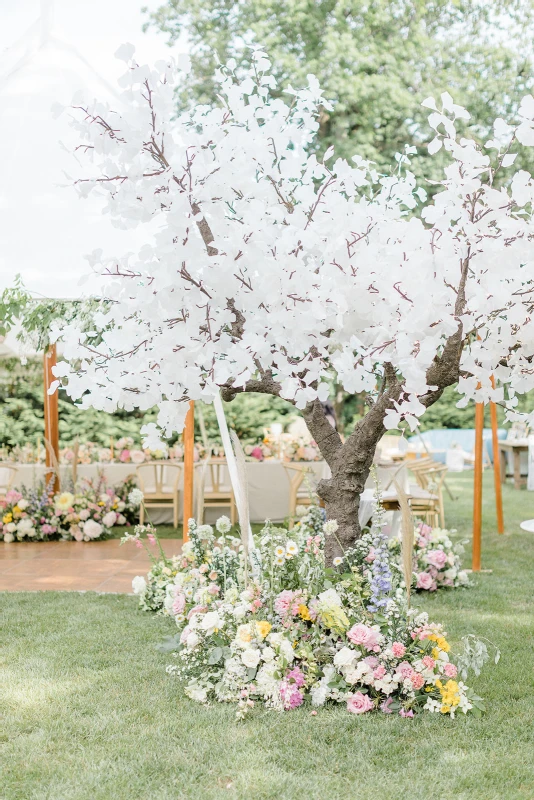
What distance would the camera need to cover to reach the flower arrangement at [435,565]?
5547 mm

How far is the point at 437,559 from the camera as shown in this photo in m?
5.61

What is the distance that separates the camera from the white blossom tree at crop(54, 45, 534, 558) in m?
2.55

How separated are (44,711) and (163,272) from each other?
1978 mm

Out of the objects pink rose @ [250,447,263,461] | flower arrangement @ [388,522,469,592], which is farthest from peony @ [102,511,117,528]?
flower arrangement @ [388,522,469,592]

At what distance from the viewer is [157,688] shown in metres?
3.66

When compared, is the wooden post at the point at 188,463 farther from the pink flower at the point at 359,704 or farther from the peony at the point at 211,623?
the pink flower at the point at 359,704

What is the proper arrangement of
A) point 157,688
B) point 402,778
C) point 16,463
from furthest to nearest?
point 16,463 → point 157,688 → point 402,778

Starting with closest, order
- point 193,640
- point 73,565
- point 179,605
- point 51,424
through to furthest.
Answer: 1. point 193,640
2. point 179,605
3. point 73,565
4. point 51,424

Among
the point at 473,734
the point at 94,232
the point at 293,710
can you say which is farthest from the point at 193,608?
the point at 94,232

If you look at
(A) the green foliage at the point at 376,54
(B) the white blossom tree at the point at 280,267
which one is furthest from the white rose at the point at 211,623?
(A) the green foliage at the point at 376,54

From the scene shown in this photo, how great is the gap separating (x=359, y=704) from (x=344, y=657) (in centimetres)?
20

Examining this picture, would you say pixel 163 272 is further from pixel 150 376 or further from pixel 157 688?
pixel 157 688

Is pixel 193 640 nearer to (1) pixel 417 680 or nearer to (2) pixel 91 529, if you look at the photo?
(1) pixel 417 680

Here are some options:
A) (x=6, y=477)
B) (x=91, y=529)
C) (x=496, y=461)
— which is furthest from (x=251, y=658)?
(x=6, y=477)
